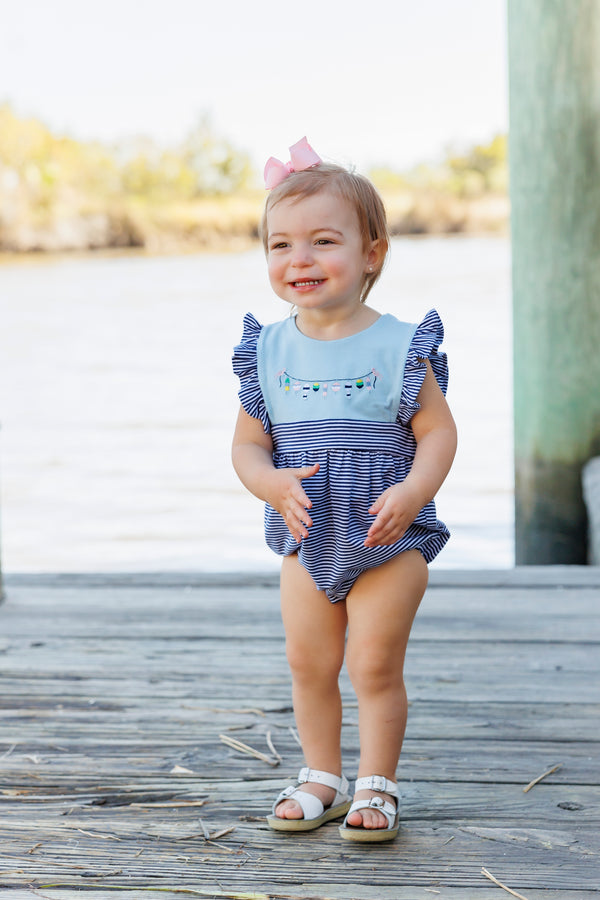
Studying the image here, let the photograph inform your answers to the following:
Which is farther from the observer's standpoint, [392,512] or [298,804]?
[298,804]

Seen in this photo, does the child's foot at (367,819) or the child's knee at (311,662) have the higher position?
the child's knee at (311,662)

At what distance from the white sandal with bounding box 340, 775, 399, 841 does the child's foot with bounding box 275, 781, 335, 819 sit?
6 centimetres

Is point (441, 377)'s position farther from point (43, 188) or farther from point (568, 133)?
point (43, 188)

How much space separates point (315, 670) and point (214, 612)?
44.2 inches

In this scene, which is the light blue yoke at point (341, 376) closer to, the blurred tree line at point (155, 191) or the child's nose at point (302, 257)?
the child's nose at point (302, 257)

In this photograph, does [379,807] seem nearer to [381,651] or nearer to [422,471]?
[381,651]

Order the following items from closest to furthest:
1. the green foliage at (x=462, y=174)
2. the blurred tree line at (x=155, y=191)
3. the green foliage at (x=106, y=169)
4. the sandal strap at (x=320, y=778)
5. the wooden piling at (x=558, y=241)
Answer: the sandal strap at (x=320, y=778) → the wooden piling at (x=558, y=241) → the blurred tree line at (x=155, y=191) → the green foliage at (x=462, y=174) → the green foliage at (x=106, y=169)

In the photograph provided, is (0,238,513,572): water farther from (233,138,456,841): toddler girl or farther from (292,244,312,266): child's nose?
(292,244,312,266): child's nose

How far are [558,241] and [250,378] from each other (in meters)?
2.25

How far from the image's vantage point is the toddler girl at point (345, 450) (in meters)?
1.67

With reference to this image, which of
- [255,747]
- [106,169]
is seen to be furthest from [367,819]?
[106,169]

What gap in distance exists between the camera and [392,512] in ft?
5.26

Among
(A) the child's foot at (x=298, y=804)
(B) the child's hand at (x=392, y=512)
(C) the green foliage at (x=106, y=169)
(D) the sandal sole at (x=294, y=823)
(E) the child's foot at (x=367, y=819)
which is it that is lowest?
(D) the sandal sole at (x=294, y=823)

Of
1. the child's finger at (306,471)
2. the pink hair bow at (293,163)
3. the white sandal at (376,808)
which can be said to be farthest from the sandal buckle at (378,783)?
the pink hair bow at (293,163)
